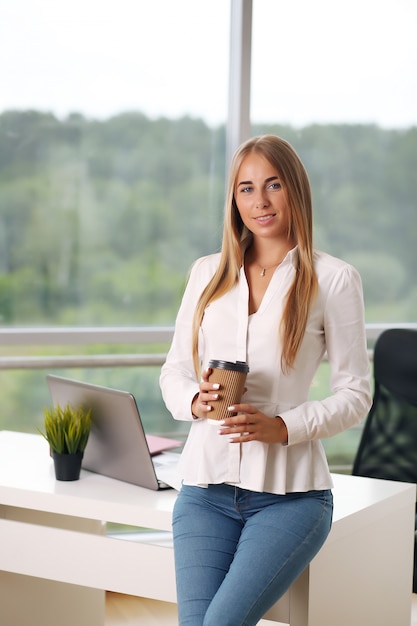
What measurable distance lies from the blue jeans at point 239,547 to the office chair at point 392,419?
1.31 meters

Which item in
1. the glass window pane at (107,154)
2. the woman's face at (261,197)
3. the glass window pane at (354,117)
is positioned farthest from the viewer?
the glass window pane at (354,117)

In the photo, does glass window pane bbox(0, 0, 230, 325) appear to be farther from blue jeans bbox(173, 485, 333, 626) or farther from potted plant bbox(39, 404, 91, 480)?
blue jeans bbox(173, 485, 333, 626)

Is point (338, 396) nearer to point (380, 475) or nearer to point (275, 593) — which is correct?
point (275, 593)

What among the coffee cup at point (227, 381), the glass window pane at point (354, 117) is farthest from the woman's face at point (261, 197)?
the glass window pane at point (354, 117)

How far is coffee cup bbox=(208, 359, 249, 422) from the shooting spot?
5.58ft

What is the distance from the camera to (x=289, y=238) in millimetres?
1988

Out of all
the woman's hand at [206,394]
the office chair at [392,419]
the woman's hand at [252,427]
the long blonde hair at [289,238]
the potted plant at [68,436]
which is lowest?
the office chair at [392,419]

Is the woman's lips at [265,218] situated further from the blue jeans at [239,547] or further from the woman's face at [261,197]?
the blue jeans at [239,547]

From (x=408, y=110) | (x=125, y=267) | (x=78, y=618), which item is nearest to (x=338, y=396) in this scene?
(x=78, y=618)

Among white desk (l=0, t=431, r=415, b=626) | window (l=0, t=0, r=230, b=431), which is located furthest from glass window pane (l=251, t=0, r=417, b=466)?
white desk (l=0, t=431, r=415, b=626)

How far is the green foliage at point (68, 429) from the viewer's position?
2.17m

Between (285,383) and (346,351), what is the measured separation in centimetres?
15

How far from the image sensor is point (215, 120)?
12.1 feet

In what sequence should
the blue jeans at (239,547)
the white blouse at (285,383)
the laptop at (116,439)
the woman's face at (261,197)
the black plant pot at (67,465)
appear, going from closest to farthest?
the blue jeans at (239,547) < the white blouse at (285,383) < the woman's face at (261,197) < the laptop at (116,439) < the black plant pot at (67,465)
